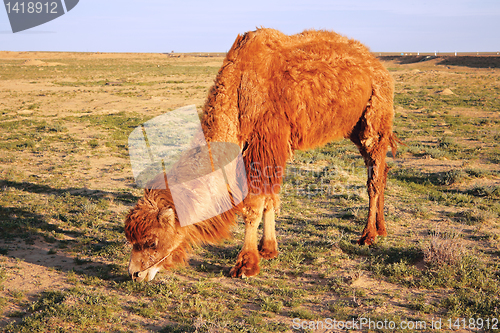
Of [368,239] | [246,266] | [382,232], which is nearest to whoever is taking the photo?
[246,266]

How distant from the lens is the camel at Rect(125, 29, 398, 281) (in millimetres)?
4289

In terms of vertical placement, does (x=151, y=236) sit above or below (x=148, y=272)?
above

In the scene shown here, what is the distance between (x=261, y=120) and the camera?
193 inches

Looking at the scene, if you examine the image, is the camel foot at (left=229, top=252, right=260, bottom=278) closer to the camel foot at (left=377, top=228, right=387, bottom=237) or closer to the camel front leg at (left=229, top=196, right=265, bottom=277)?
the camel front leg at (left=229, top=196, right=265, bottom=277)

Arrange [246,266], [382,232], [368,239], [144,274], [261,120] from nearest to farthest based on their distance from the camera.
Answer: [144,274]
[261,120]
[246,266]
[368,239]
[382,232]

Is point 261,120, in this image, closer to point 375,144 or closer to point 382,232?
point 375,144

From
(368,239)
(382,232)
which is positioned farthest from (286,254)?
(382,232)

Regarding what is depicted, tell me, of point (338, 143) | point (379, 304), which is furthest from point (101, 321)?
point (338, 143)

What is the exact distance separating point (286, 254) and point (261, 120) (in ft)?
7.27

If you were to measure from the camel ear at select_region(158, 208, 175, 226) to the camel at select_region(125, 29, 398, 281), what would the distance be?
1 centimetres

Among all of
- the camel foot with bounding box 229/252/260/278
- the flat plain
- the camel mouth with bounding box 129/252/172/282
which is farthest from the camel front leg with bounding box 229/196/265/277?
the camel mouth with bounding box 129/252/172/282

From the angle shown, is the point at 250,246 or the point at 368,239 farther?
the point at 368,239

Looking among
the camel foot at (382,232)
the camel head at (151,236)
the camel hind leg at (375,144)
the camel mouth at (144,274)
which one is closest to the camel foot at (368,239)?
the camel hind leg at (375,144)

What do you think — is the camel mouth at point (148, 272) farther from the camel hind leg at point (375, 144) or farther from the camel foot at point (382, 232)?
the camel foot at point (382, 232)
